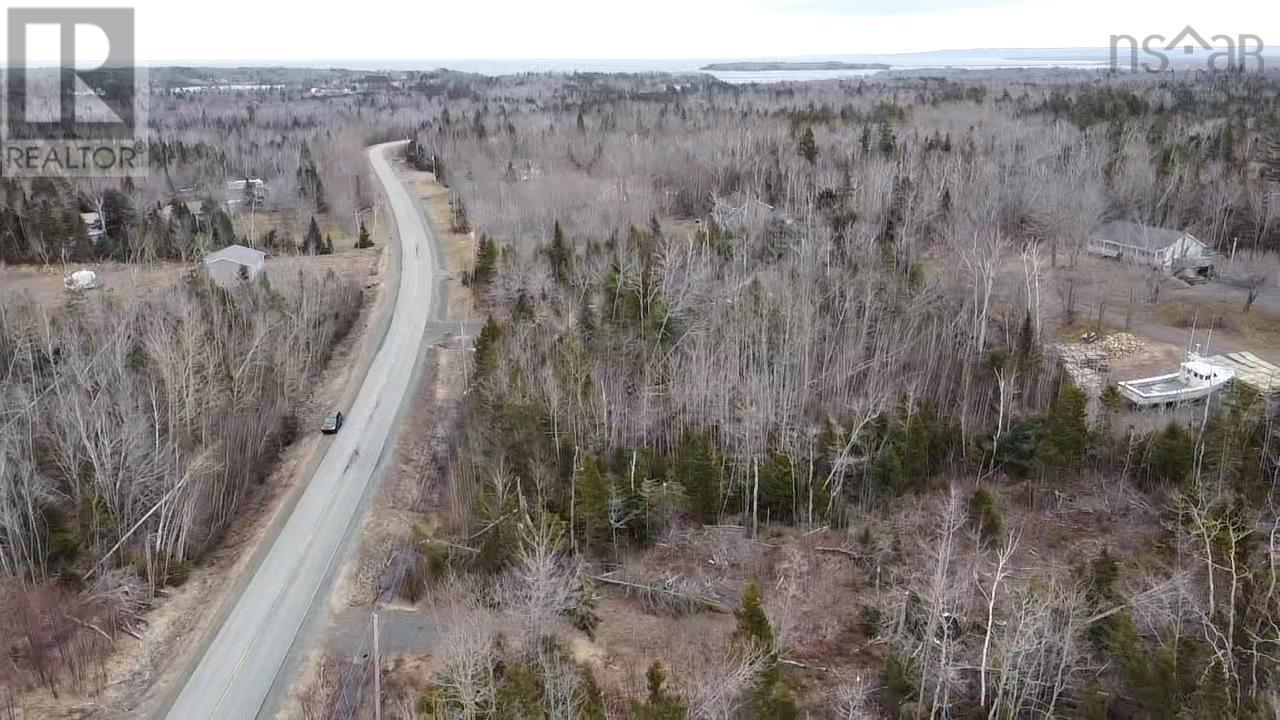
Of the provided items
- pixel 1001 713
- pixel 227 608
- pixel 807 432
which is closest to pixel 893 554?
pixel 807 432

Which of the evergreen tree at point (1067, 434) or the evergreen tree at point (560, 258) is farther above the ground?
the evergreen tree at point (560, 258)

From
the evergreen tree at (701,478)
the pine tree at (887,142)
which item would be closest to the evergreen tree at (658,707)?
the evergreen tree at (701,478)

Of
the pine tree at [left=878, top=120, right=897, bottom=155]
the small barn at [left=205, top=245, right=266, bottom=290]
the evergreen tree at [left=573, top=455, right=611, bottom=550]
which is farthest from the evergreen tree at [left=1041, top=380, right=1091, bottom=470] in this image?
the pine tree at [left=878, top=120, right=897, bottom=155]

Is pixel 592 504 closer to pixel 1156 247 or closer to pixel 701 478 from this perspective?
pixel 701 478

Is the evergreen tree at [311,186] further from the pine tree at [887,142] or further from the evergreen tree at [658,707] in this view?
the evergreen tree at [658,707]

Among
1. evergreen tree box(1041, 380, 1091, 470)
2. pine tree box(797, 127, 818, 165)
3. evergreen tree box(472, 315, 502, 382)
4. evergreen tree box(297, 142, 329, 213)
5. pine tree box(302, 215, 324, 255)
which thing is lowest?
evergreen tree box(1041, 380, 1091, 470)

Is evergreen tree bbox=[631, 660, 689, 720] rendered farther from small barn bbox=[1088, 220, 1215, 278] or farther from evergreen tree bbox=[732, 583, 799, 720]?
small barn bbox=[1088, 220, 1215, 278]
